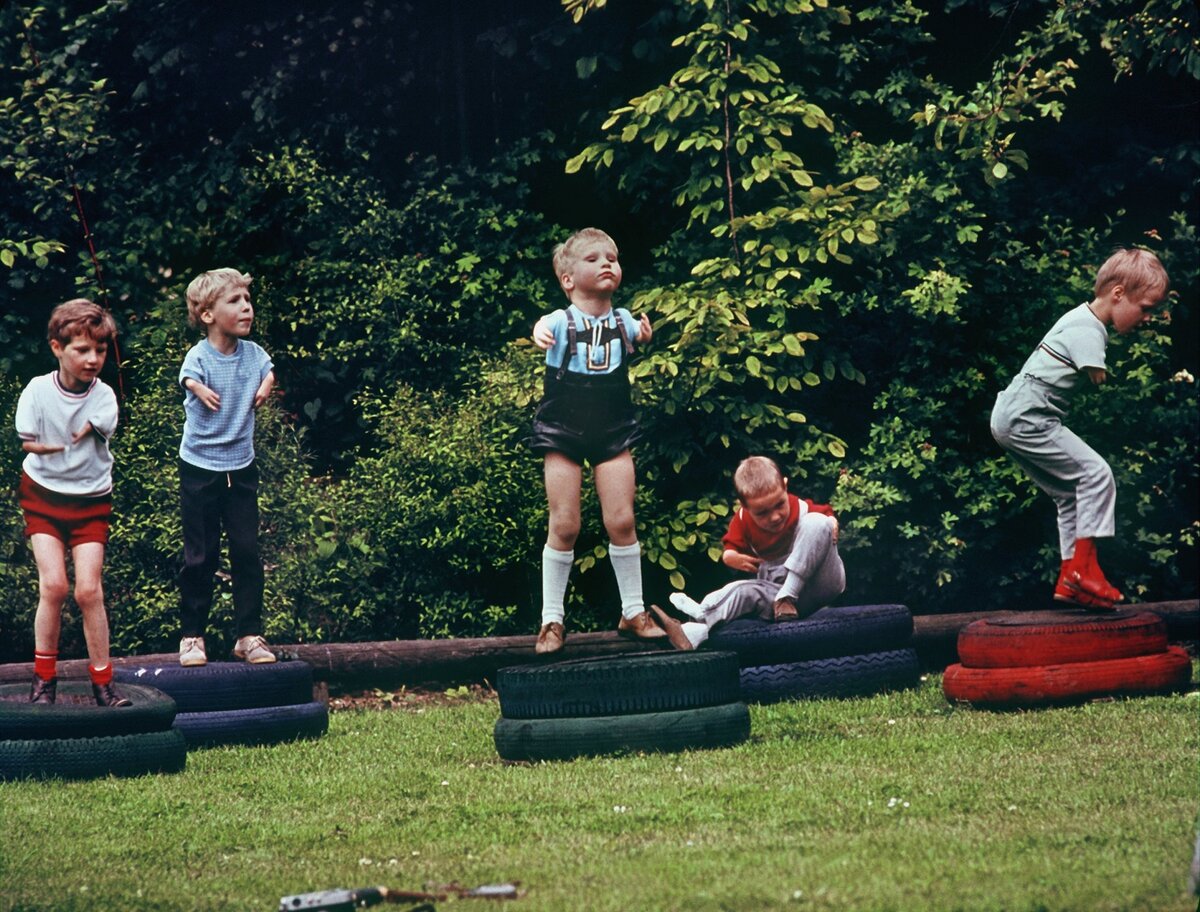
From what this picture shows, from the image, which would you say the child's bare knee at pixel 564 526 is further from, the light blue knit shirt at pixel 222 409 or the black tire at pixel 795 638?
the light blue knit shirt at pixel 222 409

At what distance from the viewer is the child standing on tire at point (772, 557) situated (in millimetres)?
8469

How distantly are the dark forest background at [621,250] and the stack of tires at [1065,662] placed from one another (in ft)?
8.01

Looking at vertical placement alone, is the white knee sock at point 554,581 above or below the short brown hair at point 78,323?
below

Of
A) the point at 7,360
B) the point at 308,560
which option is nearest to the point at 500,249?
the point at 308,560

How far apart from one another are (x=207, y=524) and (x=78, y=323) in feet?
4.80

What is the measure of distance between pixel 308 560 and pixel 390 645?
0.97 meters

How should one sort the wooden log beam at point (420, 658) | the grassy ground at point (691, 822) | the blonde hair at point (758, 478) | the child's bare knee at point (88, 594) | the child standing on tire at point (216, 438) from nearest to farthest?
the grassy ground at point (691, 822)
the child's bare knee at point (88, 594)
the child standing on tire at point (216, 438)
the blonde hair at point (758, 478)
the wooden log beam at point (420, 658)

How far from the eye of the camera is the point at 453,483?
10461 millimetres

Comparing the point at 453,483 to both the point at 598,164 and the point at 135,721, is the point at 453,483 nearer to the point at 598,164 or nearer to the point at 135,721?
the point at 598,164

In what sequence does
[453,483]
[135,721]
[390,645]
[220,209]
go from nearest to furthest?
[135,721] → [390,645] → [453,483] → [220,209]

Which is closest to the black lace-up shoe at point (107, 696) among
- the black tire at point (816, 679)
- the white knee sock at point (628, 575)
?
the white knee sock at point (628, 575)

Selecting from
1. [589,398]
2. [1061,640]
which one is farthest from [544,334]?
[1061,640]

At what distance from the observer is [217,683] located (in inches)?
316

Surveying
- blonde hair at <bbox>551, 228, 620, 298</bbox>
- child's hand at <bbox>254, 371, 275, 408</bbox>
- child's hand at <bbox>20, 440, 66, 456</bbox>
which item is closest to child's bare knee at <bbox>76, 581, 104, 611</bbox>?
child's hand at <bbox>20, 440, 66, 456</bbox>
